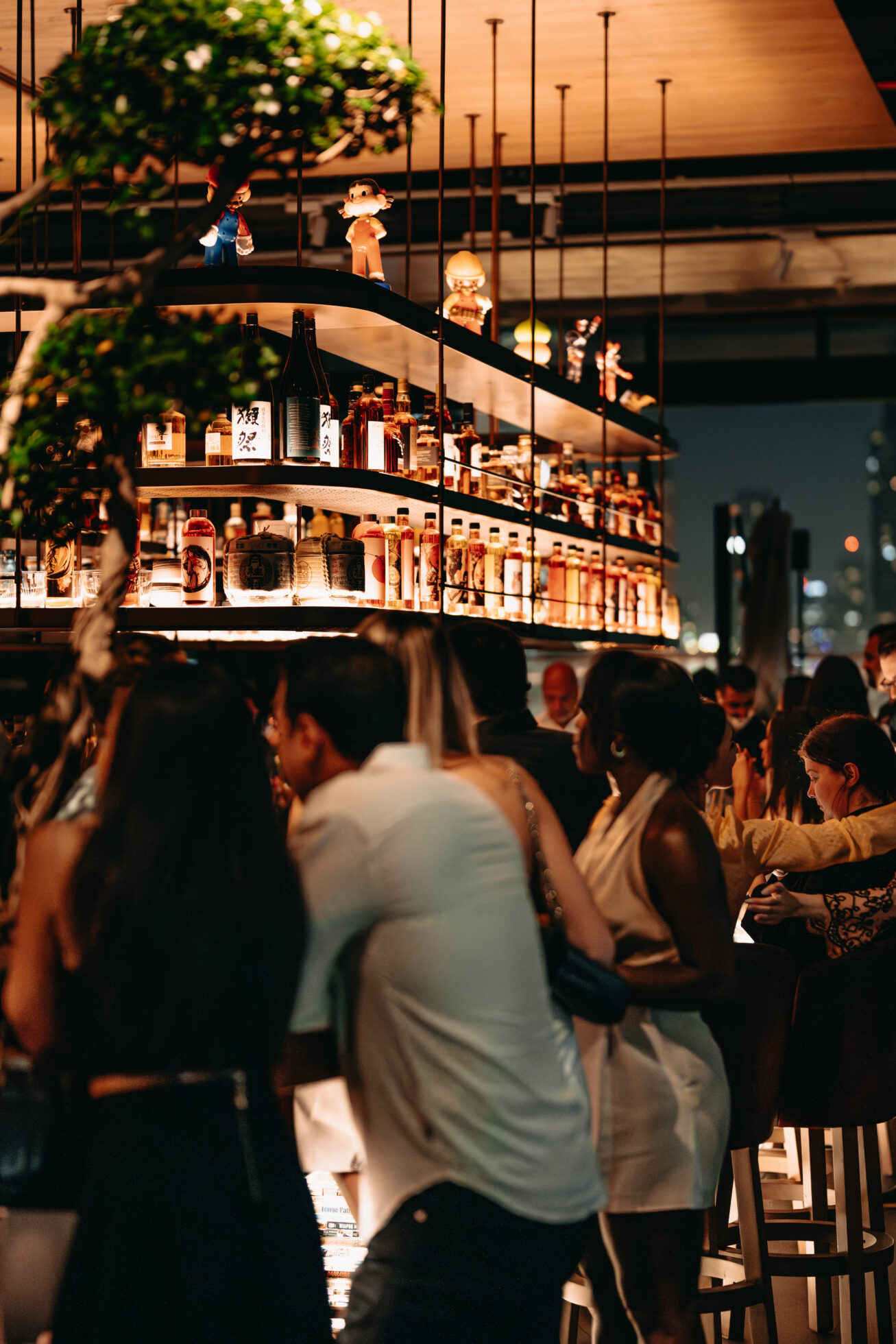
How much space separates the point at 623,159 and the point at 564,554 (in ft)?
8.55

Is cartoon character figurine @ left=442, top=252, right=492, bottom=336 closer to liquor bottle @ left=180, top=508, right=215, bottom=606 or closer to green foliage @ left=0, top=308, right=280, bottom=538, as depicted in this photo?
liquor bottle @ left=180, top=508, right=215, bottom=606

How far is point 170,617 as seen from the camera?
11.5 ft

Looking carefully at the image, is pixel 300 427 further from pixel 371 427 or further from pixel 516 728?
pixel 516 728

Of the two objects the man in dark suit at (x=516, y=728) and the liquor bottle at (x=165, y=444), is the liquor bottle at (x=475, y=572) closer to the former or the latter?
the man in dark suit at (x=516, y=728)

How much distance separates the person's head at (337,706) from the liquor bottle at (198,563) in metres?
1.71

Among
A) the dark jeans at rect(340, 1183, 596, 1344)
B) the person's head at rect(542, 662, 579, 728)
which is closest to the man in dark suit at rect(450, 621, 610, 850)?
the dark jeans at rect(340, 1183, 596, 1344)

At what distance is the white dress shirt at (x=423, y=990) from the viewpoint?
1673 millimetres

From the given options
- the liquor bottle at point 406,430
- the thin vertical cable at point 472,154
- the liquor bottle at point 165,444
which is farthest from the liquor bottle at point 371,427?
the thin vertical cable at point 472,154

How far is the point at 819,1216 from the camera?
12.0 ft

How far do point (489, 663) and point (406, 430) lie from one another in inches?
41.0

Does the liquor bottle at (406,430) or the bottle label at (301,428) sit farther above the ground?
the liquor bottle at (406,430)

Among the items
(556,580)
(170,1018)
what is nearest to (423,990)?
(170,1018)

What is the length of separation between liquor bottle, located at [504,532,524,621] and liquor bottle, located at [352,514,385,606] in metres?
1.02

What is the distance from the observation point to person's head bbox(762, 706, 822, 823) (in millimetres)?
4133
